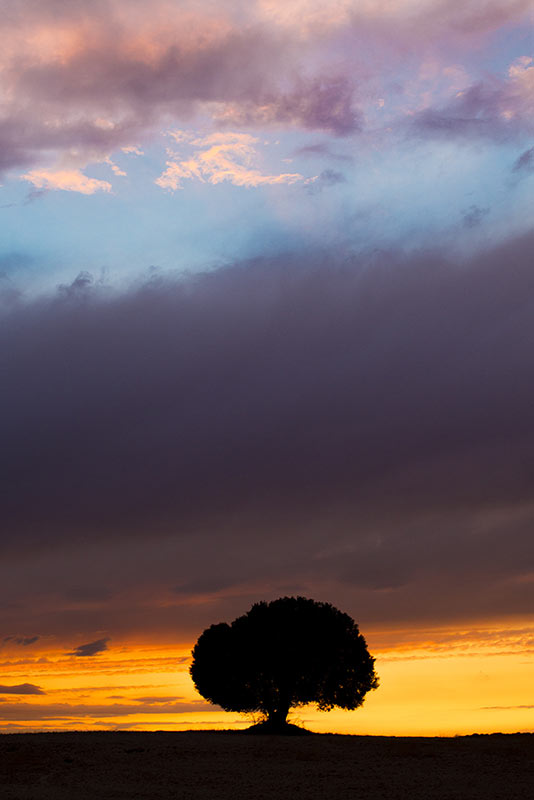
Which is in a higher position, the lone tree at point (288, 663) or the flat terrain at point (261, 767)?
the lone tree at point (288, 663)

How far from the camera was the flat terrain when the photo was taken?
38.5m

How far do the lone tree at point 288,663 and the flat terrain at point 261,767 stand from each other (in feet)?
52.0

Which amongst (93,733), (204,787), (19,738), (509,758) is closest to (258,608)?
(93,733)

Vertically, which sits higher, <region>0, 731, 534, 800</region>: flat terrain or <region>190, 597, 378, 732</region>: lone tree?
<region>190, 597, 378, 732</region>: lone tree

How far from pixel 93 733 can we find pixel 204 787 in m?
20.8

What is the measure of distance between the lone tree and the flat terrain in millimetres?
15852

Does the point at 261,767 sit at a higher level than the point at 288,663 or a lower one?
lower

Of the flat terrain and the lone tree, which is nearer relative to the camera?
the flat terrain

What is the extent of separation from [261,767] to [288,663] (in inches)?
1107

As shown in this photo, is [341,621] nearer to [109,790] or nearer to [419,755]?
[419,755]

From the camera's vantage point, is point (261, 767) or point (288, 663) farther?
point (288, 663)

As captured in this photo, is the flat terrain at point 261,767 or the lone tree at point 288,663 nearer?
the flat terrain at point 261,767

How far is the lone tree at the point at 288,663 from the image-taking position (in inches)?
2864

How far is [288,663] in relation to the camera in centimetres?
7250
